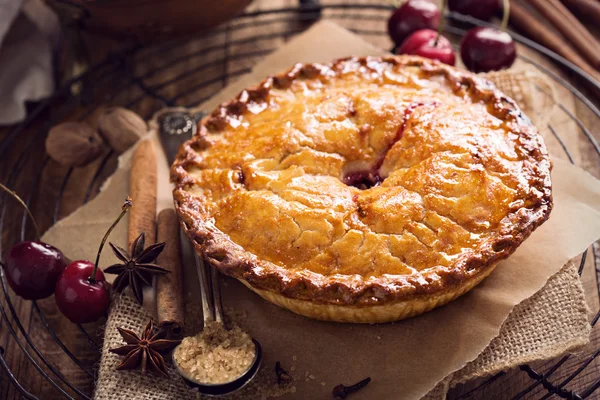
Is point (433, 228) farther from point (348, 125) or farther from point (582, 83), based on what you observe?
point (582, 83)

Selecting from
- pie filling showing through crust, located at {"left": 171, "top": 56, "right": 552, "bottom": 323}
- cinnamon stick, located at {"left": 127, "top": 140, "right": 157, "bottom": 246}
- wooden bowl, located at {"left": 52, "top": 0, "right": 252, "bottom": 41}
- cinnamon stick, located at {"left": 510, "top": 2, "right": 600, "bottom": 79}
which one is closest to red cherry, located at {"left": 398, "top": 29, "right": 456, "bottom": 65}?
pie filling showing through crust, located at {"left": 171, "top": 56, "right": 552, "bottom": 323}

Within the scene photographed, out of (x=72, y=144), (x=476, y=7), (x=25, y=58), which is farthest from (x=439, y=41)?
(x=25, y=58)

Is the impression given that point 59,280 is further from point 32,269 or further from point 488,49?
point 488,49

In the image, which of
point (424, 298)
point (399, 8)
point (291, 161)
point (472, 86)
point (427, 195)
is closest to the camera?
point (424, 298)

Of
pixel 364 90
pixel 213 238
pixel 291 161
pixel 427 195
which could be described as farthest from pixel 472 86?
pixel 213 238

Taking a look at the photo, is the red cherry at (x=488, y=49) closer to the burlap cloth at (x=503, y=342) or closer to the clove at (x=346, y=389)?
the burlap cloth at (x=503, y=342)

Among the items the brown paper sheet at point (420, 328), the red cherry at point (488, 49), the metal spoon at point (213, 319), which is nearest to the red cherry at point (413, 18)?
the red cherry at point (488, 49)
